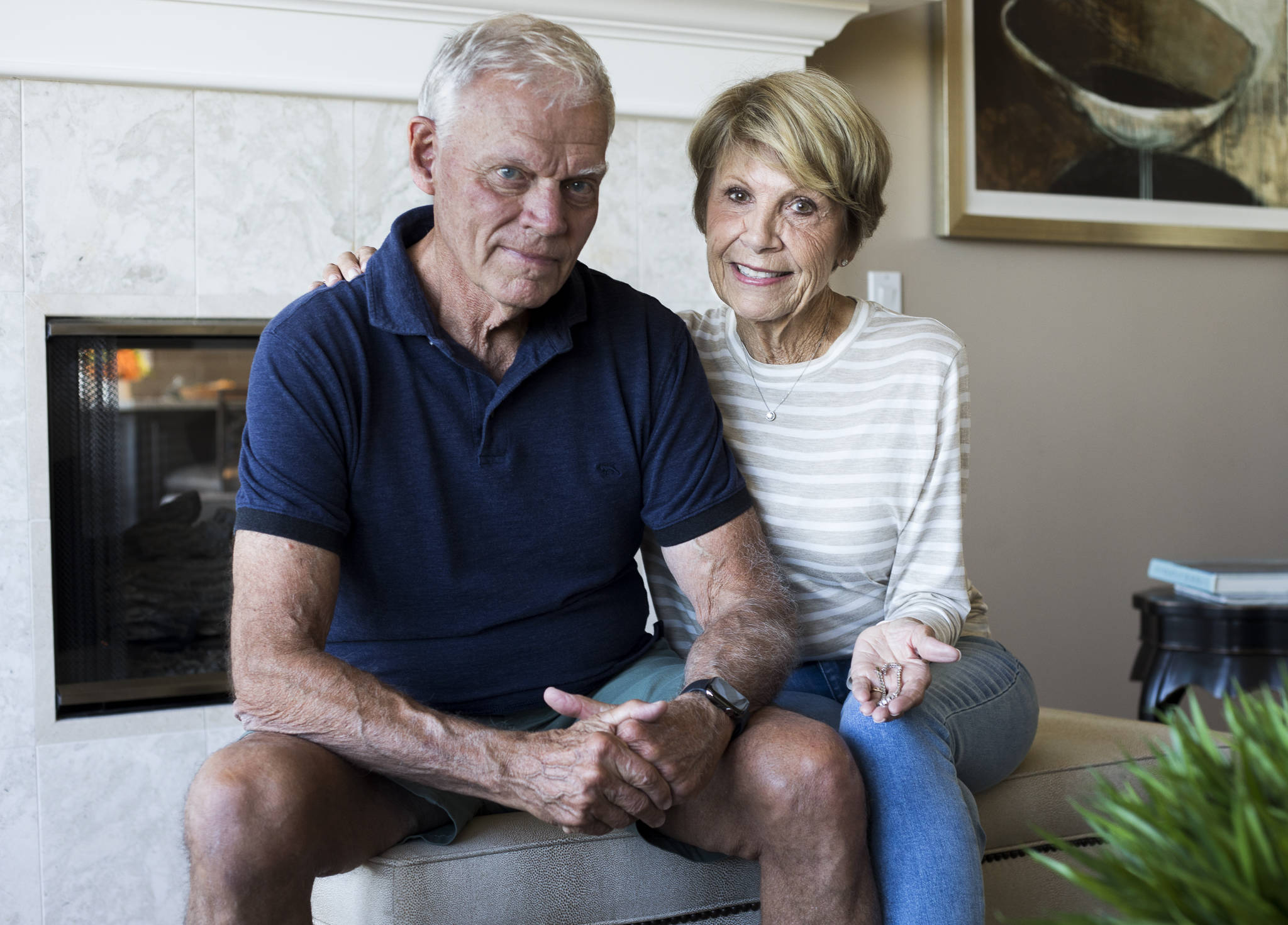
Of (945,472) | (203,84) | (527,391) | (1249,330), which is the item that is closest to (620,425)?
(527,391)

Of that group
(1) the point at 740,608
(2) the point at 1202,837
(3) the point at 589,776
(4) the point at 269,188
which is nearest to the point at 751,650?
(1) the point at 740,608

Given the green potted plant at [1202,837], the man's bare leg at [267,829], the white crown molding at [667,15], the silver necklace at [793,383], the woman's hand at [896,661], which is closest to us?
the green potted plant at [1202,837]

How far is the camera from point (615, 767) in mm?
1069

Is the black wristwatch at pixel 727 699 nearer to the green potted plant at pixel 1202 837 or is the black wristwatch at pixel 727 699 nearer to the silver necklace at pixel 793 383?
the silver necklace at pixel 793 383

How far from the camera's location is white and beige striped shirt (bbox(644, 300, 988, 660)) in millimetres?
1429

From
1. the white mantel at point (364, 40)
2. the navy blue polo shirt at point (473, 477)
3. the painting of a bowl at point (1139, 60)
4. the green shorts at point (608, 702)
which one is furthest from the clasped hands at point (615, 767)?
the painting of a bowl at point (1139, 60)

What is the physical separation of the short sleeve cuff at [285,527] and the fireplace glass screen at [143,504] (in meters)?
1.03

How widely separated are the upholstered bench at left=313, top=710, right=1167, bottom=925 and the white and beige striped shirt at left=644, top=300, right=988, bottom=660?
0.29 m

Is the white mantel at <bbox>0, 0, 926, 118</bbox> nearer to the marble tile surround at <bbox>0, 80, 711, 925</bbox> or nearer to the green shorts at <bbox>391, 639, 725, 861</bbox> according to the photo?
the marble tile surround at <bbox>0, 80, 711, 925</bbox>

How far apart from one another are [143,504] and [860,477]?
Result: 148 centimetres

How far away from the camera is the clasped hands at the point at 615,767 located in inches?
41.9

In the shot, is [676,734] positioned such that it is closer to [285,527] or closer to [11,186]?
[285,527]

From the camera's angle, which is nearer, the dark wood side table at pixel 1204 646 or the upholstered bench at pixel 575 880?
the upholstered bench at pixel 575 880

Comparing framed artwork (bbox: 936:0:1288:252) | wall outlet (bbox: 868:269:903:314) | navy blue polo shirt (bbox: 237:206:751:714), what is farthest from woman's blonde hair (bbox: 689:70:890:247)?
framed artwork (bbox: 936:0:1288:252)
